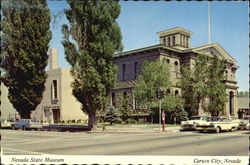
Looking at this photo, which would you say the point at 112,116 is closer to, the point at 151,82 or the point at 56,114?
the point at 151,82

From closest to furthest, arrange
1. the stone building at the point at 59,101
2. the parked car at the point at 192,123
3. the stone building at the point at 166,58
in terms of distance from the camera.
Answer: the parked car at the point at 192,123
the stone building at the point at 166,58
the stone building at the point at 59,101

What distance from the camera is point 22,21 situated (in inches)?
763

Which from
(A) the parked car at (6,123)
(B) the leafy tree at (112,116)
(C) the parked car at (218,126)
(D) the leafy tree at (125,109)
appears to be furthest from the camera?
(D) the leafy tree at (125,109)

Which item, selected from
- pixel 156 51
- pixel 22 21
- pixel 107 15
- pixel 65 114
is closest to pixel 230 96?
pixel 156 51

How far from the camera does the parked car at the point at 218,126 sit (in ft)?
72.0

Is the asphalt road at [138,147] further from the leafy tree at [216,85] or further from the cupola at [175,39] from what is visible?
the cupola at [175,39]

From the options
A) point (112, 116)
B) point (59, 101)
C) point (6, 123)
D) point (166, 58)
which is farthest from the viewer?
point (59, 101)

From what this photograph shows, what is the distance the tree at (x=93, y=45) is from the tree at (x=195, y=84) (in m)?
12.4

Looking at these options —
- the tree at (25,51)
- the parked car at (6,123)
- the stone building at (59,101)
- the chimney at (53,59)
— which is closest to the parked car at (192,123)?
the tree at (25,51)

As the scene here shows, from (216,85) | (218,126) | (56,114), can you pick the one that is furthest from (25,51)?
(56,114)

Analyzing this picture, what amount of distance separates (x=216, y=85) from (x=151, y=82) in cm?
722

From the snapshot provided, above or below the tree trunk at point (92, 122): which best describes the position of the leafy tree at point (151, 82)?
above

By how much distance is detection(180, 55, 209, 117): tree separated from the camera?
34.3 meters

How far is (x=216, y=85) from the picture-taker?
3375 cm
